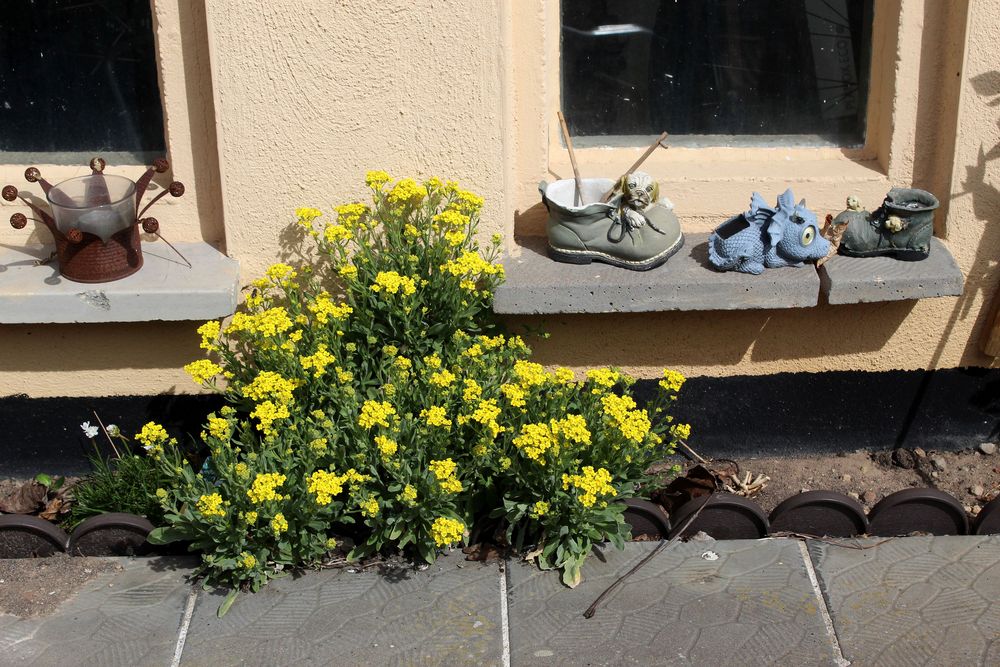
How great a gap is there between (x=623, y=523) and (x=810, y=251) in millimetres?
1209

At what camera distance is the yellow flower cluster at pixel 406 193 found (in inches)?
151

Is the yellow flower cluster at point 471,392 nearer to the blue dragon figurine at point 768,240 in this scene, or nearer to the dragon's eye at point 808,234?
the blue dragon figurine at point 768,240

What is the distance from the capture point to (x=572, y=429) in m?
3.37

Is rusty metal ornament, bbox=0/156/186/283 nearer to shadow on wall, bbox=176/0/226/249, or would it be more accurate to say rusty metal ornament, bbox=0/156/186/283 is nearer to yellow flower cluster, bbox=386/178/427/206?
shadow on wall, bbox=176/0/226/249

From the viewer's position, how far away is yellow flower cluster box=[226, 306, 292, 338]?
3.65 meters

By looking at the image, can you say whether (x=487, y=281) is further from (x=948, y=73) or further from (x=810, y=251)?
(x=948, y=73)

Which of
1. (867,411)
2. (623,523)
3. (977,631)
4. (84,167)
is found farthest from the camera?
(867,411)

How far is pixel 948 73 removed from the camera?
3.99 m

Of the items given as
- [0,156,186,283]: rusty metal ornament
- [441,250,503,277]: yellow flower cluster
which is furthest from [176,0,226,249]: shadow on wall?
[441,250,503,277]: yellow flower cluster

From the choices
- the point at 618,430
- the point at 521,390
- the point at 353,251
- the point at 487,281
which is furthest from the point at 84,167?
the point at 618,430

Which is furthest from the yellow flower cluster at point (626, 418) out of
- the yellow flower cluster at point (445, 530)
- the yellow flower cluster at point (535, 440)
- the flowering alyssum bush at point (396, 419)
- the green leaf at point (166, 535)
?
the green leaf at point (166, 535)

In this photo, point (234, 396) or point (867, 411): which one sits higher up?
point (234, 396)

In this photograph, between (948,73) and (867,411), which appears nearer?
(948,73)

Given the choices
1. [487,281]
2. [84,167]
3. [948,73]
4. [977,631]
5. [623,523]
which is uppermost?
[948,73]
